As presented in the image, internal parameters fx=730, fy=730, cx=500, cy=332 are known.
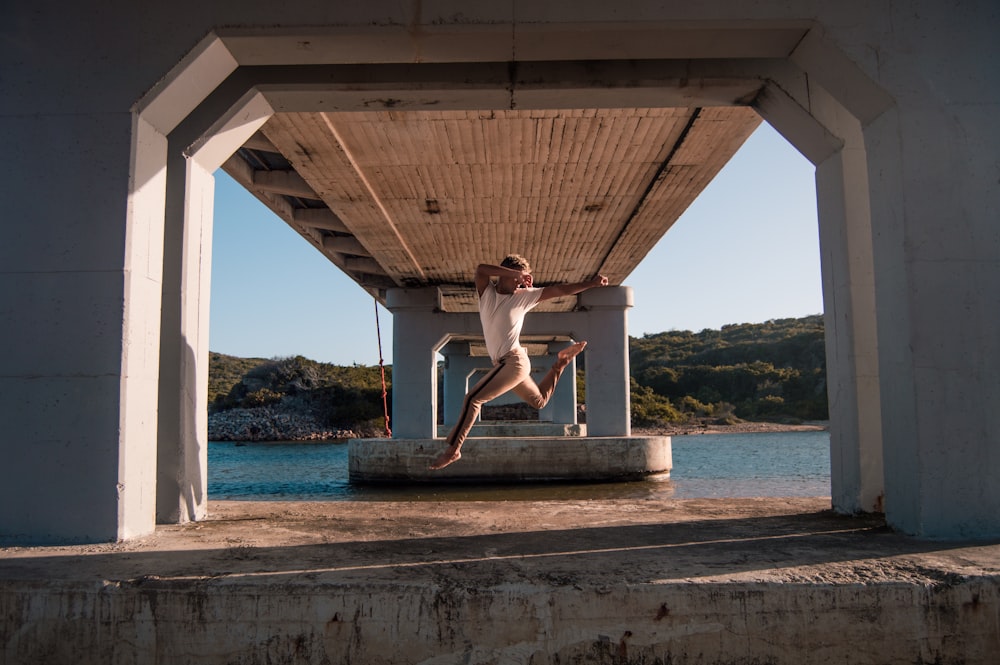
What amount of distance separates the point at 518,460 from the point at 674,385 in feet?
212

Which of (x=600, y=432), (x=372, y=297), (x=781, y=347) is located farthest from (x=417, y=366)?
(x=781, y=347)

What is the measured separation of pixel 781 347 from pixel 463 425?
91.7 metres

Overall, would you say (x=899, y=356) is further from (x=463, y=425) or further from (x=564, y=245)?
(x=564, y=245)

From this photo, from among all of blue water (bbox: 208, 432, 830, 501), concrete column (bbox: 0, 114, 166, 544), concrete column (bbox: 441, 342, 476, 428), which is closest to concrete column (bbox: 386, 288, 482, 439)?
blue water (bbox: 208, 432, 830, 501)

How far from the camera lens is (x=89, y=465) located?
15.0ft

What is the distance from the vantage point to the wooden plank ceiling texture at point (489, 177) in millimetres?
10094

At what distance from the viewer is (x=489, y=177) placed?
12648mm

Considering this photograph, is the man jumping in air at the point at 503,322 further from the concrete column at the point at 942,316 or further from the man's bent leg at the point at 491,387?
the concrete column at the point at 942,316

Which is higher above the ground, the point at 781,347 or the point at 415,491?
the point at 781,347

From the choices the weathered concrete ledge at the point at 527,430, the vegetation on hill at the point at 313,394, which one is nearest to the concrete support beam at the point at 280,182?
the weathered concrete ledge at the point at 527,430

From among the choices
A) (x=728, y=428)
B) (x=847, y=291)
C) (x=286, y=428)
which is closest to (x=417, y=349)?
(x=847, y=291)

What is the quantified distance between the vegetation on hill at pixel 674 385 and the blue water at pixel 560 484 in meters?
23.4

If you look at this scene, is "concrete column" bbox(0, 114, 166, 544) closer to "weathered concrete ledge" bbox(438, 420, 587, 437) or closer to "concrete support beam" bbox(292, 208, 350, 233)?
"concrete support beam" bbox(292, 208, 350, 233)

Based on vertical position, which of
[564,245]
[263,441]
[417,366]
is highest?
[564,245]
